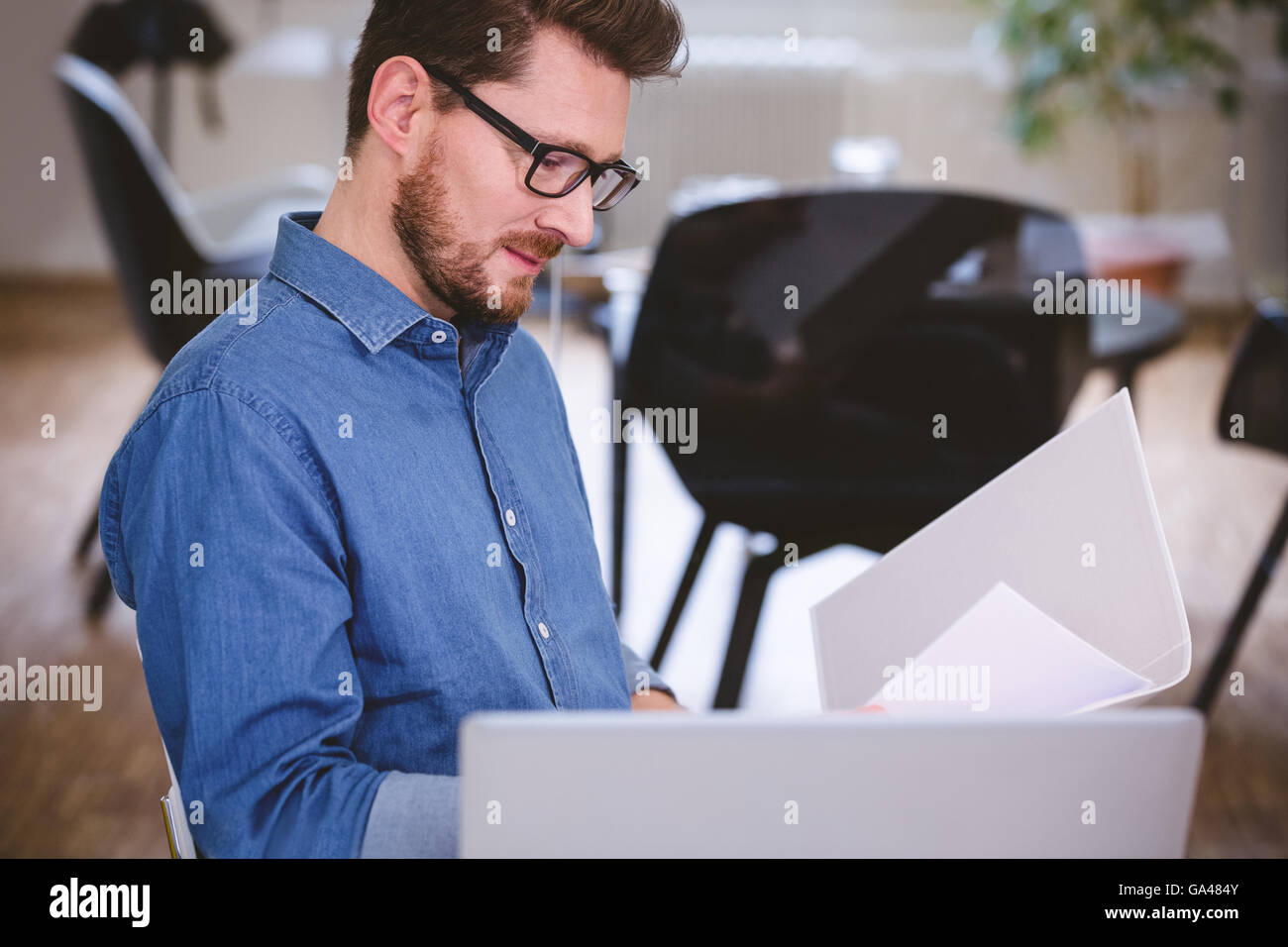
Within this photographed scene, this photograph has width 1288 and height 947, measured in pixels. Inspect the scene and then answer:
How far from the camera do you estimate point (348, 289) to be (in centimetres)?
84

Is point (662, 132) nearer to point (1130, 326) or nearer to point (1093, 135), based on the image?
point (1093, 135)

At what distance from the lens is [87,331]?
14.9 feet

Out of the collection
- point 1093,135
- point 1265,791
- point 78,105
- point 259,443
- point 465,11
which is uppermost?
point 1093,135

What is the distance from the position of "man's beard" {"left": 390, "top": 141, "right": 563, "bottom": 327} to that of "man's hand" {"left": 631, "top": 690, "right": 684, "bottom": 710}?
344mm

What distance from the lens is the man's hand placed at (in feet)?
3.43

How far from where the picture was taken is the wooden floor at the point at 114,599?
1879mm

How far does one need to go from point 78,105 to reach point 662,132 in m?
2.76

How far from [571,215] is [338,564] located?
1.01ft

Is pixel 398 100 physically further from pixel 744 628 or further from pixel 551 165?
pixel 744 628

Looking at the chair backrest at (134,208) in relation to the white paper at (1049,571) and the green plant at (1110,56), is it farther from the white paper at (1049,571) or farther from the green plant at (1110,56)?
the green plant at (1110,56)

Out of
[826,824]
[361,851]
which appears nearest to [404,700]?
[361,851]

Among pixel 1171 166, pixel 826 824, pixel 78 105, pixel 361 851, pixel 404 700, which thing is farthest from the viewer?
pixel 1171 166

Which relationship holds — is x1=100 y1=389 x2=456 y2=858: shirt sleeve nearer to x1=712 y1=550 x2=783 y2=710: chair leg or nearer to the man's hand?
the man's hand

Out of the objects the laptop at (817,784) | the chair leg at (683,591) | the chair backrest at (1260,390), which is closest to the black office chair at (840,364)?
the chair leg at (683,591)
